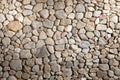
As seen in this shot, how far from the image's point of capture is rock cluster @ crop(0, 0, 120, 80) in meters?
3.43

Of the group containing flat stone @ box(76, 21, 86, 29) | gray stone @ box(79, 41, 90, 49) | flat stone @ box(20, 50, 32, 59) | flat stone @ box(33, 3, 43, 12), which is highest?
flat stone @ box(33, 3, 43, 12)

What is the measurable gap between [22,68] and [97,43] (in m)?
0.98

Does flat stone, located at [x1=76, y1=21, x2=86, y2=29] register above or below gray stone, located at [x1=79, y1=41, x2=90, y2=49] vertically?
above

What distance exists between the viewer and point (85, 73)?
11.3 ft

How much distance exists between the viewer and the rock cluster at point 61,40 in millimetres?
3430

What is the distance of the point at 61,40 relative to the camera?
137 inches

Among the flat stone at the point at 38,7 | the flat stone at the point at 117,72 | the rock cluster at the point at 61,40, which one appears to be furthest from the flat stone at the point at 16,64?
the flat stone at the point at 117,72

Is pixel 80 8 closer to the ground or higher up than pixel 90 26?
higher up

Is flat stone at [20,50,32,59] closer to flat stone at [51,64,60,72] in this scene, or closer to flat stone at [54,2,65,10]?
flat stone at [51,64,60,72]

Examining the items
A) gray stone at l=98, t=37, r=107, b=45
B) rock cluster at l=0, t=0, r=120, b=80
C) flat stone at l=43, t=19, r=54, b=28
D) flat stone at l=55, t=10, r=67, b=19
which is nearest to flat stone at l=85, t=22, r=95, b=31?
rock cluster at l=0, t=0, r=120, b=80

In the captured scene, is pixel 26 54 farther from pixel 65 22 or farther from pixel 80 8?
pixel 80 8

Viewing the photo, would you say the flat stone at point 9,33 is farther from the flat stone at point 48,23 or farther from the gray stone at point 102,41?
the gray stone at point 102,41

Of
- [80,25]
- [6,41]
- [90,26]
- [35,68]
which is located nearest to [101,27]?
[90,26]

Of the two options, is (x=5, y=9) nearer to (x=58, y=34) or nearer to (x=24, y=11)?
(x=24, y=11)
